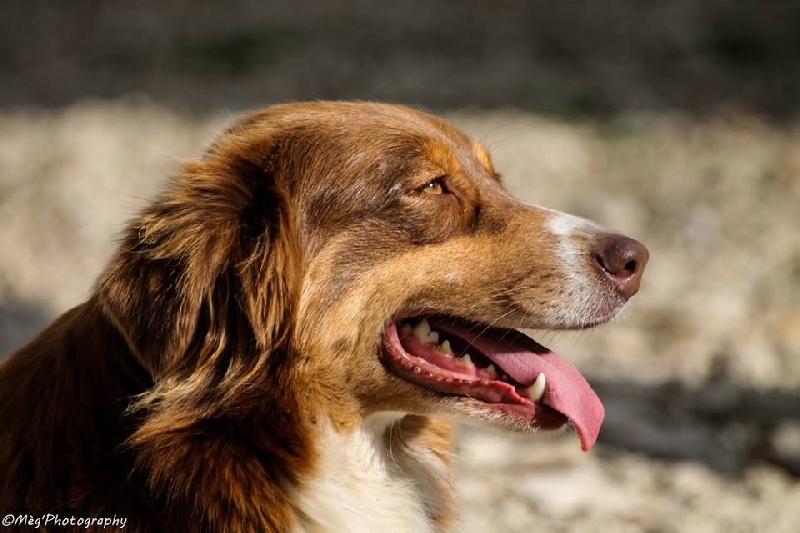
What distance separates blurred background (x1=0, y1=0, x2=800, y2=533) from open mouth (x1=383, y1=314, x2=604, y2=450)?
1.07 m

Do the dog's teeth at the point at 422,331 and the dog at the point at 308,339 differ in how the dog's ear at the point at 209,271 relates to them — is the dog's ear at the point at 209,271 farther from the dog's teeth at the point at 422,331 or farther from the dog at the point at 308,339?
the dog's teeth at the point at 422,331

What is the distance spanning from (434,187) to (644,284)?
4.24 meters

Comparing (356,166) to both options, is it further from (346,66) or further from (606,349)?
(346,66)

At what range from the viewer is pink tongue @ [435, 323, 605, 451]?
3.43 m

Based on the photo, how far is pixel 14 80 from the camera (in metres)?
10.8

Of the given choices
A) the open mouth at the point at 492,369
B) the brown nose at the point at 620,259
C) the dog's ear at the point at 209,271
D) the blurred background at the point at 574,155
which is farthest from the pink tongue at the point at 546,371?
the blurred background at the point at 574,155

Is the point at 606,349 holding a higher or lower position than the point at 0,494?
lower

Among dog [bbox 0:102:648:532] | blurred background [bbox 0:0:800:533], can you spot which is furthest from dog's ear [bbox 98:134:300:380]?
blurred background [bbox 0:0:800:533]

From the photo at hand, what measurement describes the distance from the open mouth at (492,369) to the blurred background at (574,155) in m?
1.07

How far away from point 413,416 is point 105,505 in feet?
3.43

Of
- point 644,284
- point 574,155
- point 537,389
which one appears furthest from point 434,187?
point 574,155

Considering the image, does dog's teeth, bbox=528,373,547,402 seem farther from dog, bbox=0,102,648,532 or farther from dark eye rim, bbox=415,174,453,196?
dark eye rim, bbox=415,174,453,196

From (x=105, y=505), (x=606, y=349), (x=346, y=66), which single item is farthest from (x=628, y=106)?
(x=105, y=505)

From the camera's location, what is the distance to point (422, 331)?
3.44 metres
